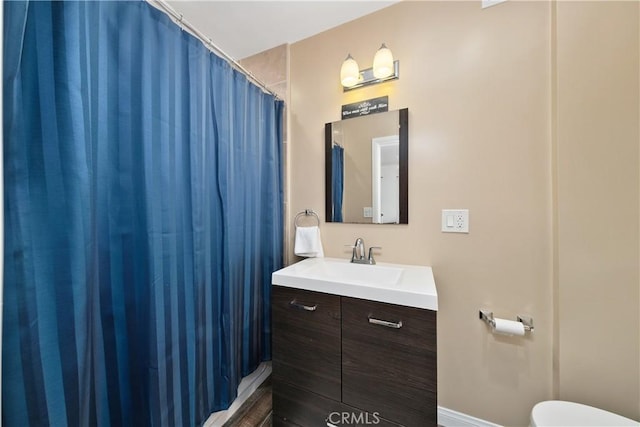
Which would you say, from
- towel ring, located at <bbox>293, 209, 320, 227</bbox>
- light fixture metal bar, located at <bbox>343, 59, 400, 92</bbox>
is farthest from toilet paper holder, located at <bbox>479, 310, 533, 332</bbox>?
light fixture metal bar, located at <bbox>343, 59, 400, 92</bbox>

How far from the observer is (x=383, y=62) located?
128 cm

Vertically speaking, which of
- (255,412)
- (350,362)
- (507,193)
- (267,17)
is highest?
(267,17)

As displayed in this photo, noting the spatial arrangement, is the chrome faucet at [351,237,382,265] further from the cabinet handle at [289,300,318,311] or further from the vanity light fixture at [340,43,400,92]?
the vanity light fixture at [340,43,400,92]

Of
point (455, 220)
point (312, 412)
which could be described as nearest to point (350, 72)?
point (455, 220)

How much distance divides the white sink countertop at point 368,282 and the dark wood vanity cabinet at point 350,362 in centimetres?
3

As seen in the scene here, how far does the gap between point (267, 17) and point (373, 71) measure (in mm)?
773

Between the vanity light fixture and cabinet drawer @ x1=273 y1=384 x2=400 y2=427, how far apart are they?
170 cm

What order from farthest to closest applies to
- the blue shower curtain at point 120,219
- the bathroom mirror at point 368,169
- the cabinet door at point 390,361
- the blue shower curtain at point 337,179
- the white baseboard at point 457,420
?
the blue shower curtain at point 337,179 < the bathroom mirror at point 368,169 < the white baseboard at point 457,420 < the cabinet door at point 390,361 < the blue shower curtain at point 120,219

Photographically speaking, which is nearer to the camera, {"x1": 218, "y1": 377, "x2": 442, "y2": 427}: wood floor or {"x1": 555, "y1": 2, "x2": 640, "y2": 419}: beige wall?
{"x1": 555, "y1": 2, "x2": 640, "y2": 419}: beige wall

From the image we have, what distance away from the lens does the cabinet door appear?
2.89ft

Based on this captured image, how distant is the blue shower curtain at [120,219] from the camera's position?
58 centimetres

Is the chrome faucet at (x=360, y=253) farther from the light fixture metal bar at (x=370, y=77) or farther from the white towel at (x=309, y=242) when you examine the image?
the light fixture metal bar at (x=370, y=77)

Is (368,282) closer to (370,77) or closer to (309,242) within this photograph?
(309,242)

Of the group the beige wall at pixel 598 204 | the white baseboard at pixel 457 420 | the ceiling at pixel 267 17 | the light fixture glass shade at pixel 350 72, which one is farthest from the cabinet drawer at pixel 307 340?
the ceiling at pixel 267 17
